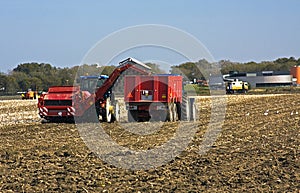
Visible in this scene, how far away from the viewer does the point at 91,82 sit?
24.9 meters

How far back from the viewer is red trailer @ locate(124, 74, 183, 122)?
22375 millimetres

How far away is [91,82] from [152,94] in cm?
353

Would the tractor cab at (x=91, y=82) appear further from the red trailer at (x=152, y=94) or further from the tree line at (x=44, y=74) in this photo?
the tree line at (x=44, y=74)

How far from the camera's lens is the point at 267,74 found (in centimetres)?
12938

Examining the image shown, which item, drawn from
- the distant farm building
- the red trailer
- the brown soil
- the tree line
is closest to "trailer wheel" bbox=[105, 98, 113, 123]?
the red trailer

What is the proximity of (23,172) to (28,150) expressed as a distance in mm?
3508

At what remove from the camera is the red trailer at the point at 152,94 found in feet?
73.4

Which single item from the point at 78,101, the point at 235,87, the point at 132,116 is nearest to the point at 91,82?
the point at 78,101

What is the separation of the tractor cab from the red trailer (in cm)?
204

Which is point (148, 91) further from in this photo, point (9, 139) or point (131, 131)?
point (9, 139)

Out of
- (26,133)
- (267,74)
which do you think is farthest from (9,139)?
(267,74)

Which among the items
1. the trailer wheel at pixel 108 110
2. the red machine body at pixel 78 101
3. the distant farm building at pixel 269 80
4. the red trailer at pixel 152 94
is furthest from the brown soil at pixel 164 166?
the distant farm building at pixel 269 80

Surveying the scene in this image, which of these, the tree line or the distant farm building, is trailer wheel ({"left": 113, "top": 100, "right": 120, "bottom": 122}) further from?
the distant farm building

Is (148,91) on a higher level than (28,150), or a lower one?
higher
